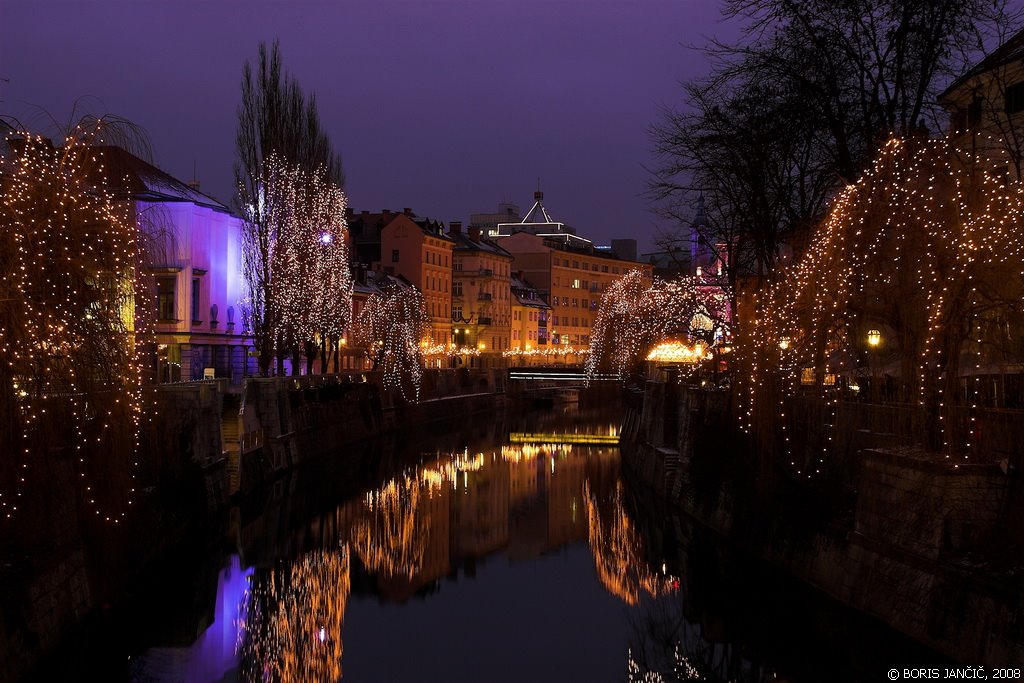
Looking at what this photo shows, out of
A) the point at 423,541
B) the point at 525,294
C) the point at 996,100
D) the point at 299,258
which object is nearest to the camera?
the point at 996,100

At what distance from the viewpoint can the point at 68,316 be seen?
1450cm

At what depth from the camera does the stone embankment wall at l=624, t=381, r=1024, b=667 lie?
14633 millimetres

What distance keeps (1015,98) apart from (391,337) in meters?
43.0

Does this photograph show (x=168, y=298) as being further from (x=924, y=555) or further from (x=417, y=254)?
(x=417, y=254)

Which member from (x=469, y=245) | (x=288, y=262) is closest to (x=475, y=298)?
(x=469, y=245)

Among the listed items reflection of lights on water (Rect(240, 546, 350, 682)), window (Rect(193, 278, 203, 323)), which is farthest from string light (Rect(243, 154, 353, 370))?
reflection of lights on water (Rect(240, 546, 350, 682))

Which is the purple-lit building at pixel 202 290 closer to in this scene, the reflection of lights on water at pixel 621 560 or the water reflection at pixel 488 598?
the water reflection at pixel 488 598

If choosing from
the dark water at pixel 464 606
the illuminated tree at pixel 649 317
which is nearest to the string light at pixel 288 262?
the dark water at pixel 464 606

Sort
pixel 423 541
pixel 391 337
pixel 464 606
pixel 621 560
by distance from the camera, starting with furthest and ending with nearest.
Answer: pixel 391 337 < pixel 423 541 < pixel 621 560 < pixel 464 606

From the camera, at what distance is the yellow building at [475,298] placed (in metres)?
110

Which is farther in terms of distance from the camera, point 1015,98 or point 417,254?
point 417,254

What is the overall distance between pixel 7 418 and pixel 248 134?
36.5 metres

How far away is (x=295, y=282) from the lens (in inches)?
1893

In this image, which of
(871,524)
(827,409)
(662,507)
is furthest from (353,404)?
(871,524)
